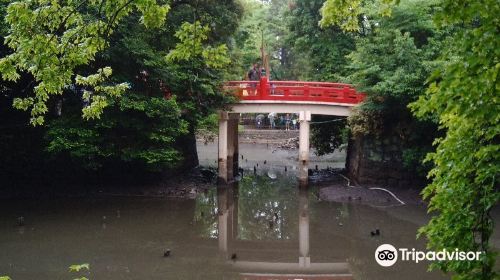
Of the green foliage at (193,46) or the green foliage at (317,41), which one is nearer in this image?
the green foliage at (193,46)

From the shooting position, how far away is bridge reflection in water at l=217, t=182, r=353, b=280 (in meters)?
10.7

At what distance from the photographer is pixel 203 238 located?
522 inches

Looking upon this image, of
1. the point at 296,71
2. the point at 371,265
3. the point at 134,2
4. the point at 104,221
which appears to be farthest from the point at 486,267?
the point at 296,71

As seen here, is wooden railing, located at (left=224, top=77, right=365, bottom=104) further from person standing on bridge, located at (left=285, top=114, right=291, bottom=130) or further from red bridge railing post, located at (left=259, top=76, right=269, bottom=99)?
person standing on bridge, located at (left=285, top=114, right=291, bottom=130)

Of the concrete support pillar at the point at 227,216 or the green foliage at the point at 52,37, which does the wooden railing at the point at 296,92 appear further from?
the green foliage at the point at 52,37

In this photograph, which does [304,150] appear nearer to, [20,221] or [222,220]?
[222,220]

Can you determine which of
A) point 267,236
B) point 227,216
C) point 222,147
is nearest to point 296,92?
point 222,147

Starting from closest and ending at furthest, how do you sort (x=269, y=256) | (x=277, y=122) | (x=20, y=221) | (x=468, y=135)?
1. (x=468, y=135)
2. (x=269, y=256)
3. (x=20, y=221)
4. (x=277, y=122)

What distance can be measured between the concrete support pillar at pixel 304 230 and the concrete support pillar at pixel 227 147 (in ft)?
11.6

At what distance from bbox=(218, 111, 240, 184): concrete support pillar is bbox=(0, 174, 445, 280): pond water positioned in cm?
209

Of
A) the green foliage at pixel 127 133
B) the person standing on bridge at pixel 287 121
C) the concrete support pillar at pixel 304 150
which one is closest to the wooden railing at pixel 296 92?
the concrete support pillar at pixel 304 150

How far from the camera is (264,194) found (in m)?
20.0

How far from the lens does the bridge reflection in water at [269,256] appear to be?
10.7 meters

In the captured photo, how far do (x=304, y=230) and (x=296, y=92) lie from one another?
24.3 ft
